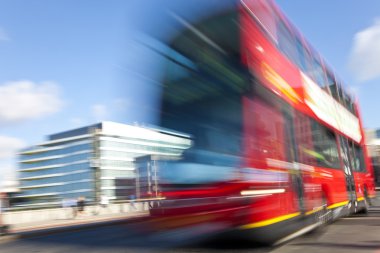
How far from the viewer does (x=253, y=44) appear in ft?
21.2

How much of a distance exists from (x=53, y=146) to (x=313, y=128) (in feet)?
361

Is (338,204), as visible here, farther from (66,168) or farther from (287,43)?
(66,168)

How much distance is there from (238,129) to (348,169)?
5678mm

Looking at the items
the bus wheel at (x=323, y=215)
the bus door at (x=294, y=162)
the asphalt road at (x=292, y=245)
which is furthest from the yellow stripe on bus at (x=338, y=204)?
the bus door at (x=294, y=162)

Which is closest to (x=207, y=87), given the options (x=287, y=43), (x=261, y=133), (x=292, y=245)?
(x=261, y=133)

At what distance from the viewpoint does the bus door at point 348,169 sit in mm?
10359

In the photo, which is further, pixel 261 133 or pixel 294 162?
pixel 294 162

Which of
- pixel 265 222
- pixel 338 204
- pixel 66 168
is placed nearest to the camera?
pixel 265 222

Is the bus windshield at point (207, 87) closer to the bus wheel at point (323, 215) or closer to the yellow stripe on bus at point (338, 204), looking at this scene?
the bus wheel at point (323, 215)

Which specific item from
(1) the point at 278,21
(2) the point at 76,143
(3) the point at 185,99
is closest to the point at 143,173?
(3) the point at 185,99

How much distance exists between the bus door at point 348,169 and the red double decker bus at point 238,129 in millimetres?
2503

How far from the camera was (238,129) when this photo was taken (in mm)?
6121

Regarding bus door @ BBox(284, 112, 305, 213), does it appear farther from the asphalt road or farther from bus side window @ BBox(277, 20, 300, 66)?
bus side window @ BBox(277, 20, 300, 66)

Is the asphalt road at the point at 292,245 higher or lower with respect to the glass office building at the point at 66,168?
lower
